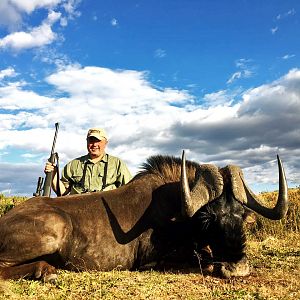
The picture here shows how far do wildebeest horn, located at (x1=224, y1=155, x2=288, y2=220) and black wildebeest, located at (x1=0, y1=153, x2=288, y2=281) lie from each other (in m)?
0.01


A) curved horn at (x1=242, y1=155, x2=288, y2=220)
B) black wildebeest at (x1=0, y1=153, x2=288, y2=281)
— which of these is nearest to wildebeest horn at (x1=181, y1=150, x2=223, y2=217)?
black wildebeest at (x1=0, y1=153, x2=288, y2=281)

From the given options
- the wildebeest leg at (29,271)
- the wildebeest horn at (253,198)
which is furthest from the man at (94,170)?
the wildebeest horn at (253,198)

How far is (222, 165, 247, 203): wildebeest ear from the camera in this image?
5.40 metres

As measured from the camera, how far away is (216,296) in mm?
4250

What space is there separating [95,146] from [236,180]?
124 inches

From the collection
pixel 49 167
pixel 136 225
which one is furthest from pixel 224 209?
pixel 49 167

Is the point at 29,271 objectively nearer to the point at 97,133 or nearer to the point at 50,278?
the point at 50,278

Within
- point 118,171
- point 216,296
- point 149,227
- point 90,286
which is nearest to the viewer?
point 216,296

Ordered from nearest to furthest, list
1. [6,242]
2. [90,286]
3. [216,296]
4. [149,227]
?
[216,296], [90,286], [6,242], [149,227]

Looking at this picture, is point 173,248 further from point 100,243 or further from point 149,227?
point 100,243

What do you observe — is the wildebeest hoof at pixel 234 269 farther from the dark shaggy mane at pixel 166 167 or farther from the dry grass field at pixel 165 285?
the dark shaggy mane at pixel 166 167

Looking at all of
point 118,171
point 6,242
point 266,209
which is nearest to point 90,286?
point 6,242

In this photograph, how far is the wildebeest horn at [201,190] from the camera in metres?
5.16

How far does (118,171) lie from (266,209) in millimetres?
3059
